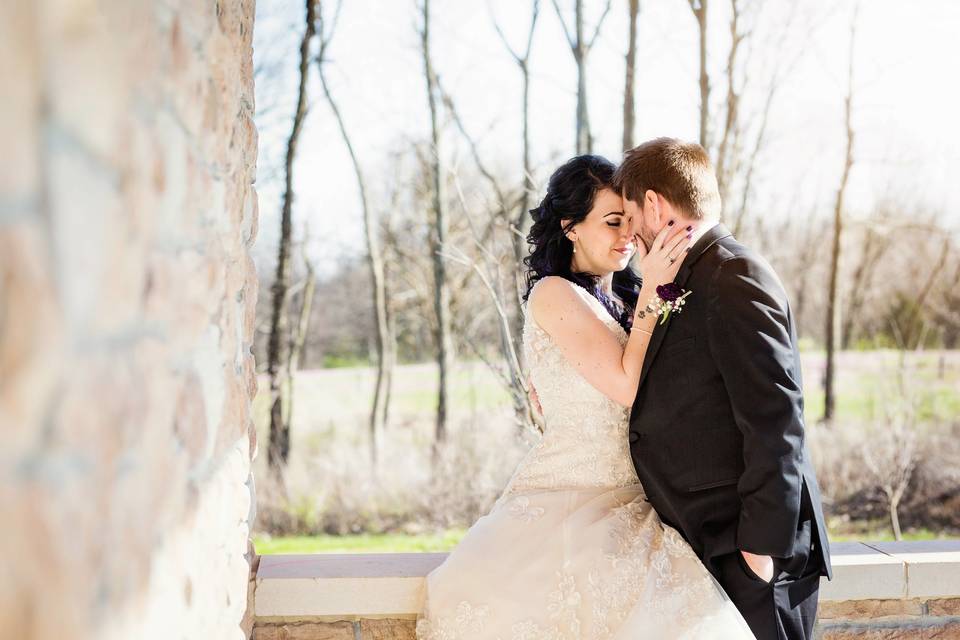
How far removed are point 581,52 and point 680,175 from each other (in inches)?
229

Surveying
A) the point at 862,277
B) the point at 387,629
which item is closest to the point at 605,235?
the point at 387,629

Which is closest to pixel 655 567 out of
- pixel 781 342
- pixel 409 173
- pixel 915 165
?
pixel 781 342

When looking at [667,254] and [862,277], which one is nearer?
[667,254]

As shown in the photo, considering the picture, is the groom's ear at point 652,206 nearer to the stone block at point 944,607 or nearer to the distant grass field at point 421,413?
the stone block at point 944,607

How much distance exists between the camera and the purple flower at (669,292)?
212 centimetres

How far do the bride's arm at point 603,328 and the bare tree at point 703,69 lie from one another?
4.00 m

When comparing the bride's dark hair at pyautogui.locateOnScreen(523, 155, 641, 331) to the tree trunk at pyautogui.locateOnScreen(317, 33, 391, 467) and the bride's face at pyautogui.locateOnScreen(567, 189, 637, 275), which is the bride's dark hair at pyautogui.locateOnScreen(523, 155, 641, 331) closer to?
the bride's face at pyautogui.locateOnScreen(567, 189, 637, 275)

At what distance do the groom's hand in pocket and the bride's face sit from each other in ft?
3.50

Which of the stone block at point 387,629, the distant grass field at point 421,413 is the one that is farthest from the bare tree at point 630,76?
the stone block at point 387,629

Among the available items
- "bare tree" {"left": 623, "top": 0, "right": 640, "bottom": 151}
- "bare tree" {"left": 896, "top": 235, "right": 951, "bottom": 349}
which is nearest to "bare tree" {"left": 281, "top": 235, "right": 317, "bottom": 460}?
"bare tree" {"left": 623, "top": 0, "right": 640, "bottom": 151}

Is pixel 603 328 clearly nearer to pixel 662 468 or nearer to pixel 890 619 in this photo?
pixel 662 468

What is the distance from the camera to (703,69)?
21.9ft

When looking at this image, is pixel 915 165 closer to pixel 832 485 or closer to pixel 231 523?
pixel 832 485

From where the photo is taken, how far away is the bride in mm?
2094
